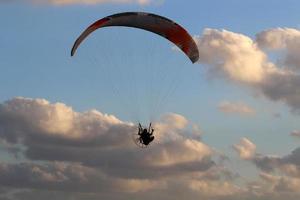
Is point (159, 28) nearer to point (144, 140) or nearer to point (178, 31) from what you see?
point (178, 31)

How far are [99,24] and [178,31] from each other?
7.85 metres

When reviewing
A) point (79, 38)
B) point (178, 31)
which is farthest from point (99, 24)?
point (178, 31)

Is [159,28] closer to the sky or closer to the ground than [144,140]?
closer to the sky

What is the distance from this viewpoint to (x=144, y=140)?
69.0 meters

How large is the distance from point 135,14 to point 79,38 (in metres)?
5.50

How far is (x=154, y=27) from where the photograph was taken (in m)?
72.5

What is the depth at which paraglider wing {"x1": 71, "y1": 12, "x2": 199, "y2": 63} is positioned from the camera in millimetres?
69438

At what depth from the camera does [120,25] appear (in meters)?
71.2

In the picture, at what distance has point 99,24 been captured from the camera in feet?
228

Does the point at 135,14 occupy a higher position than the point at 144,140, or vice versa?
the point at 135,14

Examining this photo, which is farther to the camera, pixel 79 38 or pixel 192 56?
pixel 192 56

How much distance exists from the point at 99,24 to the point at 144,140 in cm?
1105

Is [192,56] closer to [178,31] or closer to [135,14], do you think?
[178,31]

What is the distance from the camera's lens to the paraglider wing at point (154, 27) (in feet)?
228
